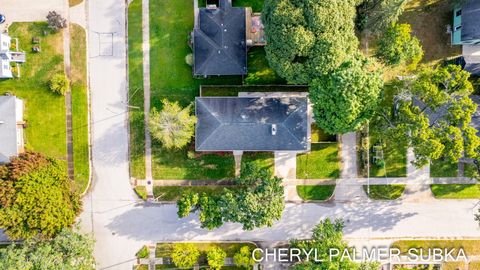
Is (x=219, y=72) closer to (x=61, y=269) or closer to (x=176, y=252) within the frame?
(x=176, y=252)

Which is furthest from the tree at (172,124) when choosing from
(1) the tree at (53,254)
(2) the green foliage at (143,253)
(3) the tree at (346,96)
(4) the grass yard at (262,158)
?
(1) the tree at (53,254)

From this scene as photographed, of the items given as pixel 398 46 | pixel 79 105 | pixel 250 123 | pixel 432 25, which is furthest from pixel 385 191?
pixel 79 105

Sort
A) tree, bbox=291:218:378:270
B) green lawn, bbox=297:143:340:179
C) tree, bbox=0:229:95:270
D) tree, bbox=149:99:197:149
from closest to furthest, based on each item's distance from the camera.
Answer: tree, bbox=0:229:95:270 → tree, bbox=291:218:378:270 → tree, bbox=149:99:197:149 → green lawn, bbox=297:143:340:179

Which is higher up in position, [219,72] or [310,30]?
[310,30]

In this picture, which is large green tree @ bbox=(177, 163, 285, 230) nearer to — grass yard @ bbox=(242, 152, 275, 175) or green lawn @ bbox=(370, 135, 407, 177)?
grass yard @ bbox=(242, 152, 275, 175)

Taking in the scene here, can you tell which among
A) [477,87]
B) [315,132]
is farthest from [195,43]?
[477,87]

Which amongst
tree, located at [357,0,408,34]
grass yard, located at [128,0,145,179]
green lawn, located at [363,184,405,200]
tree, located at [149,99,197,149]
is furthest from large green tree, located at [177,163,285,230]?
tree, located at [357,0,408,34]
